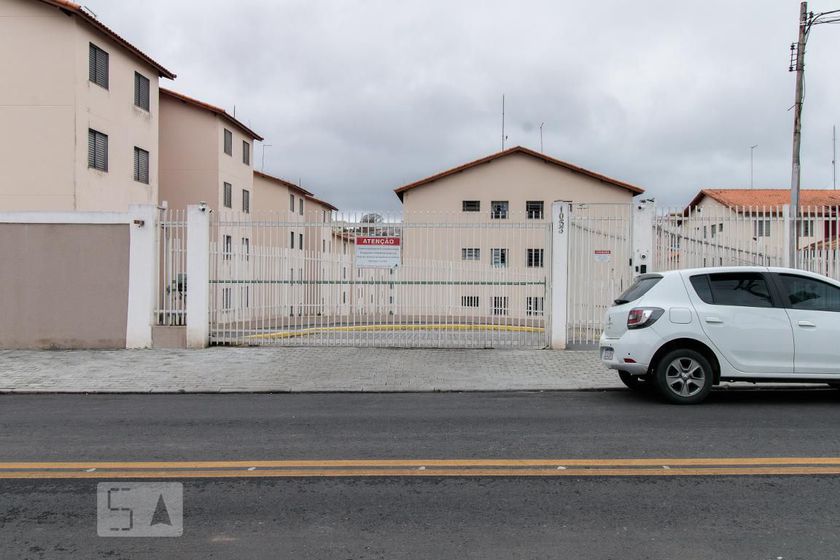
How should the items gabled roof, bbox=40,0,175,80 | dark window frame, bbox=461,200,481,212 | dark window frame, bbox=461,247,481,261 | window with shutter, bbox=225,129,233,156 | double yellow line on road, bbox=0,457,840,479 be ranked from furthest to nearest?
dark window frame, bbox=461,200,481,212, window with shutter, bbox=225,129,233,156, gabled roof, bbox=40,0,175,80, dark window frame, bbox=461,247,481,261, double yellow line on road, bbox=0,457,840,479

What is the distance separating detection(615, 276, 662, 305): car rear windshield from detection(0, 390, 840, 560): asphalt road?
1367 mm

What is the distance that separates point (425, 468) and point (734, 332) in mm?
4618

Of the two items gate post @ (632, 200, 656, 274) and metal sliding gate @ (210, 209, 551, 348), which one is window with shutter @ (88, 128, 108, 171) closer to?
metal sliding gate @ (210, 209, 551, 348)

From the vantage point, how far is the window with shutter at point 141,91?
28020 millimetres

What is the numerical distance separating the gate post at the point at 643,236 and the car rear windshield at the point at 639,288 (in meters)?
4.01

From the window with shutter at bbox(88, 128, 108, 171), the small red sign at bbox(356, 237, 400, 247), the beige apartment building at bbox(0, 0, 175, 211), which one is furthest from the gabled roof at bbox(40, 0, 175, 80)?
the small red sign at bbox(356, 237, 400, 247)

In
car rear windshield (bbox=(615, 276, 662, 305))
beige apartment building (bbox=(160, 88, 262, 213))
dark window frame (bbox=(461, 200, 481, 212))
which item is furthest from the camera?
dark window frame (bbox=(461, 200, 481, 212))

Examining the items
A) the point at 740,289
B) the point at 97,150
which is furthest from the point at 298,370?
the point at 97,150

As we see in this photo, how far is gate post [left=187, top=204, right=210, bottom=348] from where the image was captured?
13109mm

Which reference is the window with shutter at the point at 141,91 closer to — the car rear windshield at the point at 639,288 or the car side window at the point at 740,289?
the car rear windshield at the point at 639,288

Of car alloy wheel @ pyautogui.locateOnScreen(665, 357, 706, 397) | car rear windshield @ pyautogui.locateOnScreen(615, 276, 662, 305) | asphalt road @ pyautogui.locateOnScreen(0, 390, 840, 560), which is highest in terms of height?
car rear windshield @ pyautogui.locateOnScreen(615, 276, 662, 305)

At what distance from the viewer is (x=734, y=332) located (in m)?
8.17

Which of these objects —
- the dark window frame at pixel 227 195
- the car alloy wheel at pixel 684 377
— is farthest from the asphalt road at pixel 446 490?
the dark window frame at pixel 227 195

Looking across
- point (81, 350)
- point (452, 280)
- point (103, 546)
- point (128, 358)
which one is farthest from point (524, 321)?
point (103, 546)
